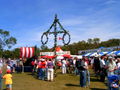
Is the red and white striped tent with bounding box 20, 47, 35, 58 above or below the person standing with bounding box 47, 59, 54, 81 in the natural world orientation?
above

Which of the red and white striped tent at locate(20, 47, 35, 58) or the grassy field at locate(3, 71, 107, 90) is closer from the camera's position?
the grassy field at locate(3, 71, 107, 90)

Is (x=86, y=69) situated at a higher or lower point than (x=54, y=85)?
higher

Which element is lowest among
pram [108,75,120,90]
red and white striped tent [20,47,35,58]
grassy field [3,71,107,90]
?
grassy field [3,71,107,90]

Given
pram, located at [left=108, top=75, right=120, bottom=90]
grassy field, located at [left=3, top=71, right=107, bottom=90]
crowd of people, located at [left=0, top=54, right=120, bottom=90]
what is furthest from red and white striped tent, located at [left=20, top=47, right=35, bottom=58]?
pram, located at [left=108, top=75, right=120, bottom=90]

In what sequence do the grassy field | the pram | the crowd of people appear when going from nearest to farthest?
the pram → the crowd of people → the grassy field

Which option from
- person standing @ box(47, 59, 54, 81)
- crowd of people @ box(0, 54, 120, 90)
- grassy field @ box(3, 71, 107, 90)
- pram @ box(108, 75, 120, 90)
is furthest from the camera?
person standing @ box(47, 59, 54, 81)

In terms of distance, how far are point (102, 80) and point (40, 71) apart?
4892 millimetres

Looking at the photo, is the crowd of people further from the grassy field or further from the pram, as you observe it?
the grassy field

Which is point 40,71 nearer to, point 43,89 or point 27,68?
point 43,89

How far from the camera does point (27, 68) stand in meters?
25.4

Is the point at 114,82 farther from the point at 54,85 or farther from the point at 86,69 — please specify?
the point at 54,85

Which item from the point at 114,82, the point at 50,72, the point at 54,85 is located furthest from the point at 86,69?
the point at 50,72

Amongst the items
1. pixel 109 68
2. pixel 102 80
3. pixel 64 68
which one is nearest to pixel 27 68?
pixel 64 68

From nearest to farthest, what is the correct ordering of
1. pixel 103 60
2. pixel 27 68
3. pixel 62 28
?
1. pixel 103 60
2. pixel 62 28
3. pixel 27 68
